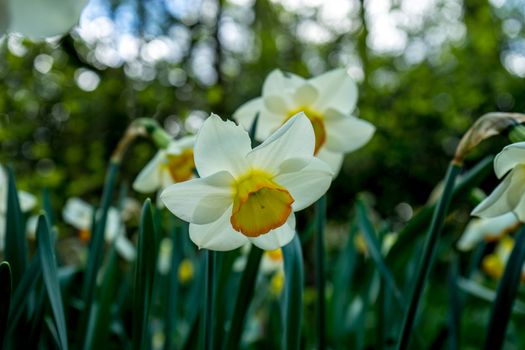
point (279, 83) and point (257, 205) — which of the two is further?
point (279, 83)

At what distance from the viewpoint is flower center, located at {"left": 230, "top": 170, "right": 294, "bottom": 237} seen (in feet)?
1.92

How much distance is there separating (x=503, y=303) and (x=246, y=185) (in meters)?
0.45

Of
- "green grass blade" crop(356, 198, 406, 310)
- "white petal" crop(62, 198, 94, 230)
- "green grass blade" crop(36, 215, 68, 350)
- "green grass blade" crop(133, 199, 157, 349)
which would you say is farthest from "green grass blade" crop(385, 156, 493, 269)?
"white petal" crop(62, 198, 94, 230)

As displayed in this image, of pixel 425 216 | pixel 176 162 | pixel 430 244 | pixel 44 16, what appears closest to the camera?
pixel 44 16

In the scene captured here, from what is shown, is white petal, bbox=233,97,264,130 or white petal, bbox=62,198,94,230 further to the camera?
white petal, bbox=62,198,94,230

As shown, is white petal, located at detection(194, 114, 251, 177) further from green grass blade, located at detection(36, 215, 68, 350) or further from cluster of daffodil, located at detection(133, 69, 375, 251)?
green grass blade, located at detection(36, 215, 68, 350)

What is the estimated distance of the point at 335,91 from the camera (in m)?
0.88

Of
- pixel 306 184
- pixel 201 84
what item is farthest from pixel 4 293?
pixel 201 84

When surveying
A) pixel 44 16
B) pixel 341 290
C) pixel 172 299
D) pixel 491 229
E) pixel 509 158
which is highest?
pixel 44 16

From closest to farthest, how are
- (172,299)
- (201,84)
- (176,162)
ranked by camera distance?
(176,162) < (172,299) < (201,84)

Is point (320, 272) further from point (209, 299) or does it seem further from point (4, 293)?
point (4, 293)

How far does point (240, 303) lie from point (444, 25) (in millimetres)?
7036

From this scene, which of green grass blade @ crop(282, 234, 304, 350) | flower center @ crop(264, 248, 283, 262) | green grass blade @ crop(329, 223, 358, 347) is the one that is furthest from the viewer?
flower center @ crop(264, 248, 283, 262)

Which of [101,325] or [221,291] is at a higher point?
[221,291]
